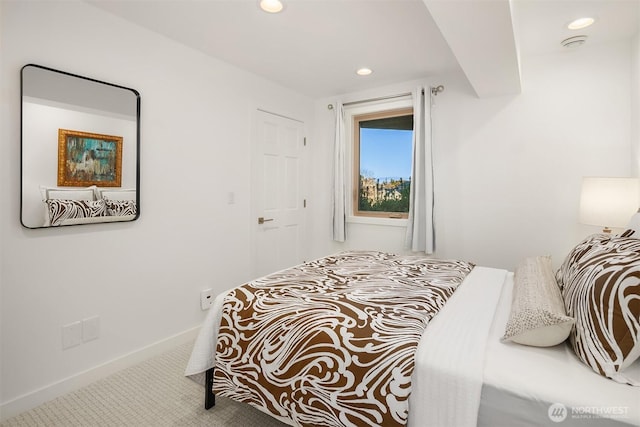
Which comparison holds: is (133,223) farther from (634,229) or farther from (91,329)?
Answer: (634,229)

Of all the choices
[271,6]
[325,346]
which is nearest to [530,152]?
[271,6]

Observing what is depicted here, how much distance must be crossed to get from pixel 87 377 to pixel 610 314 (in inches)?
107

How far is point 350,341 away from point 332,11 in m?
1.99

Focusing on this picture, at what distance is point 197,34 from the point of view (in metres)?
2.42

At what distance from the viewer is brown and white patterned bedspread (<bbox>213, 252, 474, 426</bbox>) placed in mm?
1167

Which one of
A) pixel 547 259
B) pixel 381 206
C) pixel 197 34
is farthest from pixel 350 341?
pixel 381 206

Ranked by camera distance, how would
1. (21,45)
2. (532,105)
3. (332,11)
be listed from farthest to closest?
(532,105) < (332,11) < (21,45)

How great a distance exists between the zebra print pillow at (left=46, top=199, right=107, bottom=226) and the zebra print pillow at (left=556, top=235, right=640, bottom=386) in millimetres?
2565

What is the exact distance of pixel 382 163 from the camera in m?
3.82

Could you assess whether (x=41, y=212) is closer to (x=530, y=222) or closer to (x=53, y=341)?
(x=53, y=341)

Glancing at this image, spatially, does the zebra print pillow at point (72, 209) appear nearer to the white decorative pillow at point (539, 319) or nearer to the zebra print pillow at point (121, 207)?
the zebra print pillow at point (121, 207)

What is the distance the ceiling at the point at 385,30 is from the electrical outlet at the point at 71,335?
202cm

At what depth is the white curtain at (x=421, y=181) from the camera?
10.6ft

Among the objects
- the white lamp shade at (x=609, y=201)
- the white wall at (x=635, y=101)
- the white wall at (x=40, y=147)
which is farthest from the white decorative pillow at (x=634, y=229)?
the white wall at (x=40, y=147)
